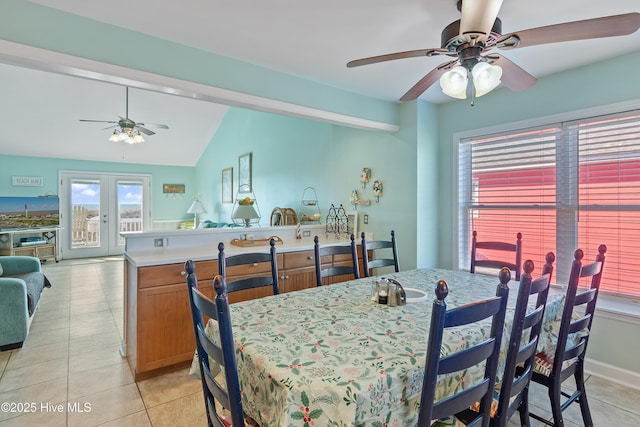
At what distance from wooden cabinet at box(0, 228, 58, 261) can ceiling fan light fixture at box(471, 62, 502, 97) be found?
825cm

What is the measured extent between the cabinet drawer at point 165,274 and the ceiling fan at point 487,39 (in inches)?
74.2

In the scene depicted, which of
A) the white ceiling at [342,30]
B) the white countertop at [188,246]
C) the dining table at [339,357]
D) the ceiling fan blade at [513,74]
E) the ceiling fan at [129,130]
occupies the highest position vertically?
the ceiling fan at [129,130]

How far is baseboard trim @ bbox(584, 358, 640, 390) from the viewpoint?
7.75 feet

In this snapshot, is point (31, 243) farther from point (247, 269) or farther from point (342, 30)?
point (342, 30)

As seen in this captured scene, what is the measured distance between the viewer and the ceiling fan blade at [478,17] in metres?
1.33

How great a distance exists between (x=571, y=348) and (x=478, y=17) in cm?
172

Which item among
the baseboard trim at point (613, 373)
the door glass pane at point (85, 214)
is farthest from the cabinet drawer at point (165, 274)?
the door glass pane at point (85, 214)

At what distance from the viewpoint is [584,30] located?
4.57 feet

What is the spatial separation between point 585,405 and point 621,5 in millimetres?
2224

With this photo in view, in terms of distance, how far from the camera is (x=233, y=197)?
280 inches

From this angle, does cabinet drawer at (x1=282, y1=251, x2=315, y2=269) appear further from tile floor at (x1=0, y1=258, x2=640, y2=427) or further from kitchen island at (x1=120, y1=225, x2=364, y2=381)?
tile floor at (x1=0, y1=258, x2=640, y2=427)

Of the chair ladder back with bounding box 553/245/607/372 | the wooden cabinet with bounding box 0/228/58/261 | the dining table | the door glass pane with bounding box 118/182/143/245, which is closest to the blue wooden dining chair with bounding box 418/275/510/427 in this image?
the dining table

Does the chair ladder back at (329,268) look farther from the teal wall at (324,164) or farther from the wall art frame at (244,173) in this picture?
the wall art frame at (244,173)

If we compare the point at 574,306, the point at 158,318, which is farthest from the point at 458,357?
the point at 158,318
